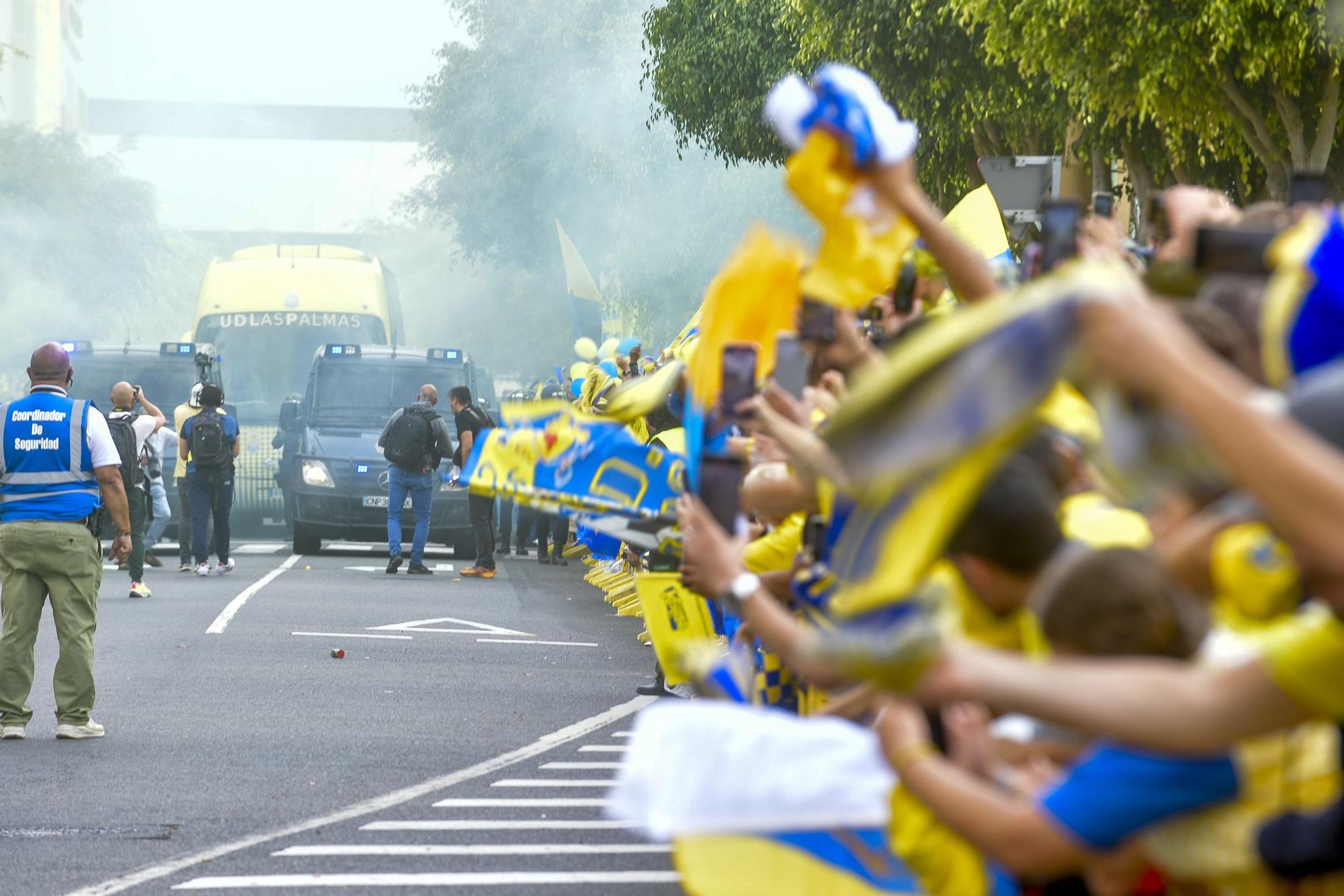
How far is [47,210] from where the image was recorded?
51875 mm

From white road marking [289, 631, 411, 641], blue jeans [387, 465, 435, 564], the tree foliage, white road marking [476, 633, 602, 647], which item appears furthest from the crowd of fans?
blue jeans [387, 465, 435, 564]

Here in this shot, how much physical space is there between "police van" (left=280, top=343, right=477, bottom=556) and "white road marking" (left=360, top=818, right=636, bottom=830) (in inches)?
531

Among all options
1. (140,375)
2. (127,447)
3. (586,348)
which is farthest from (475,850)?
A: (140,375)

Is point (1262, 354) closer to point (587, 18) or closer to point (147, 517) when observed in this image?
point (147, 517)

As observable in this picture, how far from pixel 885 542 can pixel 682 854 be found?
47.8 inches

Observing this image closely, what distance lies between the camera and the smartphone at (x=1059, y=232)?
376cm

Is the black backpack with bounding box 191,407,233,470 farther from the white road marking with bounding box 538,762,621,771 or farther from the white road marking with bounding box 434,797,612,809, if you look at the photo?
the white road marking with bounding box 434,797,612,809

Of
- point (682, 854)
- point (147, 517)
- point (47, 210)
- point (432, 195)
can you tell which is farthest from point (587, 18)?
point (682, 854)

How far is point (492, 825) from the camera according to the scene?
765 cm

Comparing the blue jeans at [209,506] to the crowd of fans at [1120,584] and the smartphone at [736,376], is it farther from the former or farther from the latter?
→ the crowd of fans at [1120,584]

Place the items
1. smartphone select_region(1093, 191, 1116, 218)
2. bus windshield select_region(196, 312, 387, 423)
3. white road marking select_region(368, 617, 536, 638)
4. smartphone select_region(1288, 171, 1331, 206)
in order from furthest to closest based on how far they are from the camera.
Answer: bus windshield select_region(196, 312, 387, 423), white road marking select_region(368, 617, 536, 638), smartphone select_region(1093, 191, 1116, 218), smartphone select_region(1288, 171, 1331, 206)

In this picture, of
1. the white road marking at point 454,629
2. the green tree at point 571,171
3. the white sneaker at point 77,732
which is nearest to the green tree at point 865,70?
the white road marking at point 454,629

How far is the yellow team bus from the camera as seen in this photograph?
25016 millimetres

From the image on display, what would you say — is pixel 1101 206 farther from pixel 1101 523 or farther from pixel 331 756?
pixel 331 756
